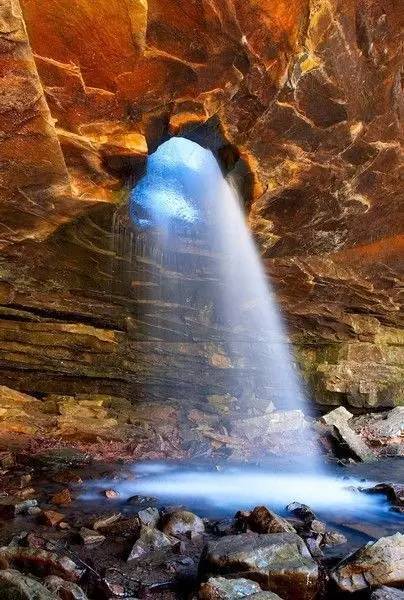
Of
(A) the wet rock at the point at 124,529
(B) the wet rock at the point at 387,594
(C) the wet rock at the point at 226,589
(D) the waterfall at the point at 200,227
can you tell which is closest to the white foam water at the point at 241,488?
(A) the wet rock at the point at 124,529

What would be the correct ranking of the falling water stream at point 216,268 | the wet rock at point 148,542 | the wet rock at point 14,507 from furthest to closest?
the falling water stream at point 216,268 → the wet rock at point 14,507 → the wet rock at point 148,542

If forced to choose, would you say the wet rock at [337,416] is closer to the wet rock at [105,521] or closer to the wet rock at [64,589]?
the wet rock at [105,521]

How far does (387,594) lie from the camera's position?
3658 millimetres

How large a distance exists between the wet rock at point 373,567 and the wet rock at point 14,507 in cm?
461

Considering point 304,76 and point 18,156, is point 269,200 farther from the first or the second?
point 18,156

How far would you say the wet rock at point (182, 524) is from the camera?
5.58 m

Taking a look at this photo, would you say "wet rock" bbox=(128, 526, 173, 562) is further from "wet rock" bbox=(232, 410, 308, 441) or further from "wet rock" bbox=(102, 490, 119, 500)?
"wet rock" bbox=(232, 410, 308, 441)

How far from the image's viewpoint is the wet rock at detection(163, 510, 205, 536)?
558cm

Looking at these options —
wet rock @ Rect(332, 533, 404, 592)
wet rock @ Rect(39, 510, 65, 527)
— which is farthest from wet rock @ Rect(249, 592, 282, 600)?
wet rock @ Rect(39, 510, 65, 527)

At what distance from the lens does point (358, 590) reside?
389 centimetres

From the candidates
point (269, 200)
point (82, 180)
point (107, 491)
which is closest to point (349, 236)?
point (269, 200)

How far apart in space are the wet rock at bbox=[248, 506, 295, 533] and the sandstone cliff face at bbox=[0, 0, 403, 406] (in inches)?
202

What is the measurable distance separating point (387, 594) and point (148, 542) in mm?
2734

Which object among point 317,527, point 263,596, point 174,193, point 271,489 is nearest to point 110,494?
point 271,489
